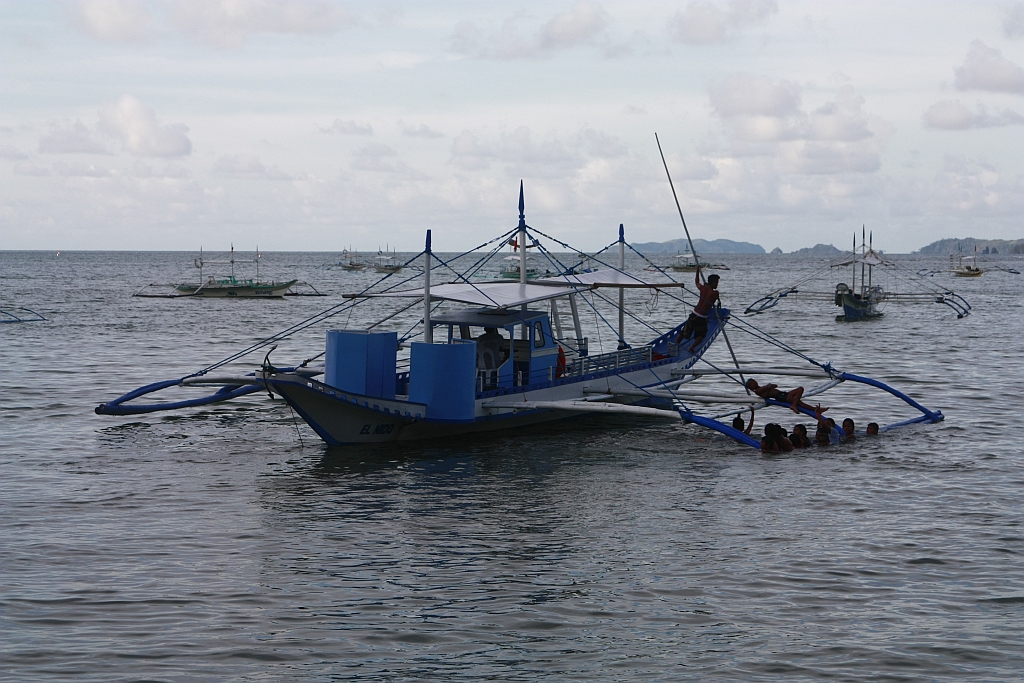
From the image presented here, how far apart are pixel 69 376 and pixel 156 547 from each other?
2346cm

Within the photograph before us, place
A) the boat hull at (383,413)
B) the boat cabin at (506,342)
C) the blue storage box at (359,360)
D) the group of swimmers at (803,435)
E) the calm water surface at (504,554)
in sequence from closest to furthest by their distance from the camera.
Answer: the calm water surface at (504,554), the boat hull at (383,413), the blue storage box at (359,360), the group of swimmers at (803,435), the boat cabin at (506,342)

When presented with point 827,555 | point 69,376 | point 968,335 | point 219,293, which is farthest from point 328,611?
point 219,293

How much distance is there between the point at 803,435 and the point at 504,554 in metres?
11.0

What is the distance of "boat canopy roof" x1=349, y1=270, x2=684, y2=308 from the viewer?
2259 centimetres

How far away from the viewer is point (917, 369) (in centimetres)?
4188

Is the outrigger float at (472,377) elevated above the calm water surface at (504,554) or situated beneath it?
elevated above

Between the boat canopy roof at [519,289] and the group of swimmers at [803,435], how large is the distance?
4.11 metres

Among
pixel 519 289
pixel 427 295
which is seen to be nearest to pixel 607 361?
pixel 519 289

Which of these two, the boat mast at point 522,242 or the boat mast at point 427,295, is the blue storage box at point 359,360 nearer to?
the boat mast at point 427,295

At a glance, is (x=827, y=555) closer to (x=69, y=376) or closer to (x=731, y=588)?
(x=731, y=588)

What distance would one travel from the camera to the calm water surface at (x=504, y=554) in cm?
1169

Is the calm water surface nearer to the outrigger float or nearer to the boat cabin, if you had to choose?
the outrigger float

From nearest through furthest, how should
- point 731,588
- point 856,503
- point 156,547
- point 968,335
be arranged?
1. point 731,588
2. point 156,547
3. point 856,503
4. point 968,335

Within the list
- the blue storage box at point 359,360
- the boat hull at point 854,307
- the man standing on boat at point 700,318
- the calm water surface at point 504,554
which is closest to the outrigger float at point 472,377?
the blue storage box at point 359,360
